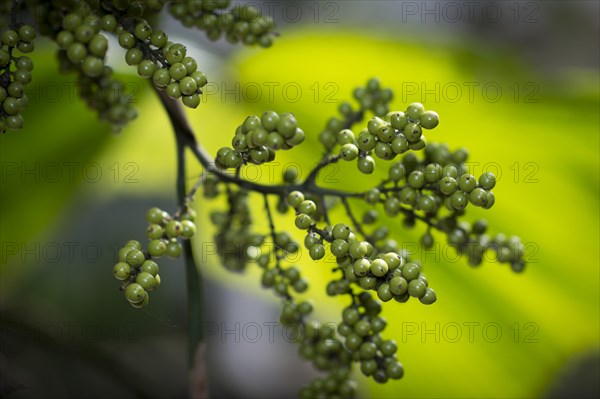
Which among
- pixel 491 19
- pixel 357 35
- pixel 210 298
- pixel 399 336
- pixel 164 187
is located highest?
pixel 491 19

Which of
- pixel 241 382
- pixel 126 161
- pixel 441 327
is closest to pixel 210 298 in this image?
pixel 241 382

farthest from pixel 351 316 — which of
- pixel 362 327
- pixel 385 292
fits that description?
pixel 385 292

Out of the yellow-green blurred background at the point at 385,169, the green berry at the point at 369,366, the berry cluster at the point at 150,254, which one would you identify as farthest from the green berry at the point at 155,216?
the yellow-green blurred background at the point at 385,169

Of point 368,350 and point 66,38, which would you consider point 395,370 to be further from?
point 66,38

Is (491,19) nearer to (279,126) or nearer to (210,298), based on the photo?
(210,298)

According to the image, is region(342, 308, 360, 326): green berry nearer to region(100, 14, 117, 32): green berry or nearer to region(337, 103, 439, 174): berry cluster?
region(337, 103, 439, 174): berry cluster

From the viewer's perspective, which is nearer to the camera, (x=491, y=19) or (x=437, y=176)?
(x=437, y=176)

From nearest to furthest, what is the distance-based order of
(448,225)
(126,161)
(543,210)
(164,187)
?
(448,225) < (543,210) < (126,161) < (164,187)
